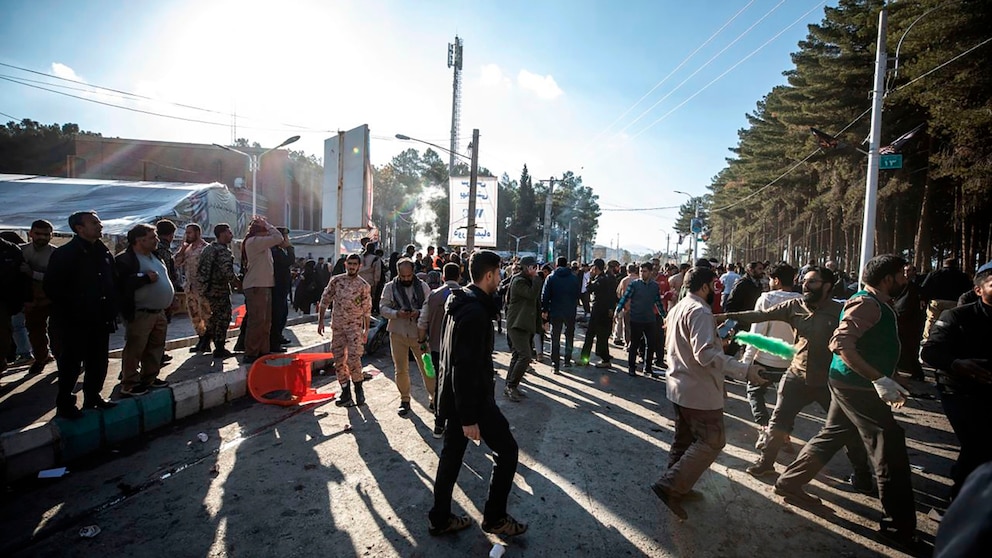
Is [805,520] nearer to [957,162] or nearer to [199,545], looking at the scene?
[199,545]

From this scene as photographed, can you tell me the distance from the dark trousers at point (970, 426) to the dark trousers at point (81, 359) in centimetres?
706

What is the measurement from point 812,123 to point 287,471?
82.5ft

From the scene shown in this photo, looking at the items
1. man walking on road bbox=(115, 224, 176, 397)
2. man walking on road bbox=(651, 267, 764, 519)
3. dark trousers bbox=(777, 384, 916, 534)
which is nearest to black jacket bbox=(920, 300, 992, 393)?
dark trousers bbox=(777, 384, 916, 534)

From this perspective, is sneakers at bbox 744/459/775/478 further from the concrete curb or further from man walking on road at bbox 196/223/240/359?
man walking on road at bbox 196/223/240/359

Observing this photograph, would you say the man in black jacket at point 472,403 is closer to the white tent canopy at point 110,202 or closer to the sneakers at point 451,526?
the sneakers at point 451,526

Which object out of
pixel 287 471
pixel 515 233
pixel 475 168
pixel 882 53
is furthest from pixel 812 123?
pixel 515 233

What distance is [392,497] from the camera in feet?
11.7

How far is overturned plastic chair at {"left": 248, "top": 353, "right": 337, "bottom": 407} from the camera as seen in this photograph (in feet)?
19.4

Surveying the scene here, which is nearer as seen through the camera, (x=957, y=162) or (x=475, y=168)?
(x=957, y=162)

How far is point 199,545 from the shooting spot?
2922 mm

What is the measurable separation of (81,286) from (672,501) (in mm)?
5488

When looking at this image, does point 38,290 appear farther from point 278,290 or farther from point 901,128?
point 901,128

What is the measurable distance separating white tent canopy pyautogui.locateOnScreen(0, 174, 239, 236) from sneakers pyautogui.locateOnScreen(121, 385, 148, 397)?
11.0 metres

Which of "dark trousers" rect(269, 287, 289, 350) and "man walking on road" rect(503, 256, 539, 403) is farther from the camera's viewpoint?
"dark trousers" rect(269, 287, 289, 350)
